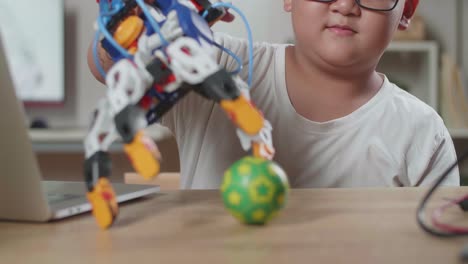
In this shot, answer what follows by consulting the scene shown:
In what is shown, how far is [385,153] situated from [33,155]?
2.20ft

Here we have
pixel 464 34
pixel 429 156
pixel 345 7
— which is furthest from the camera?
pixel 464 34

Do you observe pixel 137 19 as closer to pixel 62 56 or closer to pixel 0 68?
pixel 0 68

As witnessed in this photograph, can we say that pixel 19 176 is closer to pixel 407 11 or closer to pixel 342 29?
pixel 342 29

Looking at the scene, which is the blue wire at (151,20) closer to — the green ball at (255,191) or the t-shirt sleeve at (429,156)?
the green ball at (255,191)

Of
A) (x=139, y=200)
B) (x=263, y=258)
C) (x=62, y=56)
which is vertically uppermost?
(x=263, y=258)

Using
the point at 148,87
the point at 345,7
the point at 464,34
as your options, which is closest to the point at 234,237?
the point at 148,87

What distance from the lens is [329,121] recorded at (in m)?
1.02

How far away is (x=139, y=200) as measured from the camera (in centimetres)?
65

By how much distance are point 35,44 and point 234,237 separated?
2.44 m

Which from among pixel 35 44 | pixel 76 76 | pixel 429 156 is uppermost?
pixel 429 156

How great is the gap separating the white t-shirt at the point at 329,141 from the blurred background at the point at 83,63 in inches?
49.2

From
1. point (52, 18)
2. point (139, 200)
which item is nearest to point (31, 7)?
point (52, 18)

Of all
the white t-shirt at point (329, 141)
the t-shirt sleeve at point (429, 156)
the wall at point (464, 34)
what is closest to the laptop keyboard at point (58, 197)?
the white t-shirt at point (329, 141)

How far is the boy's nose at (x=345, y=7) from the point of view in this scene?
889 mm
